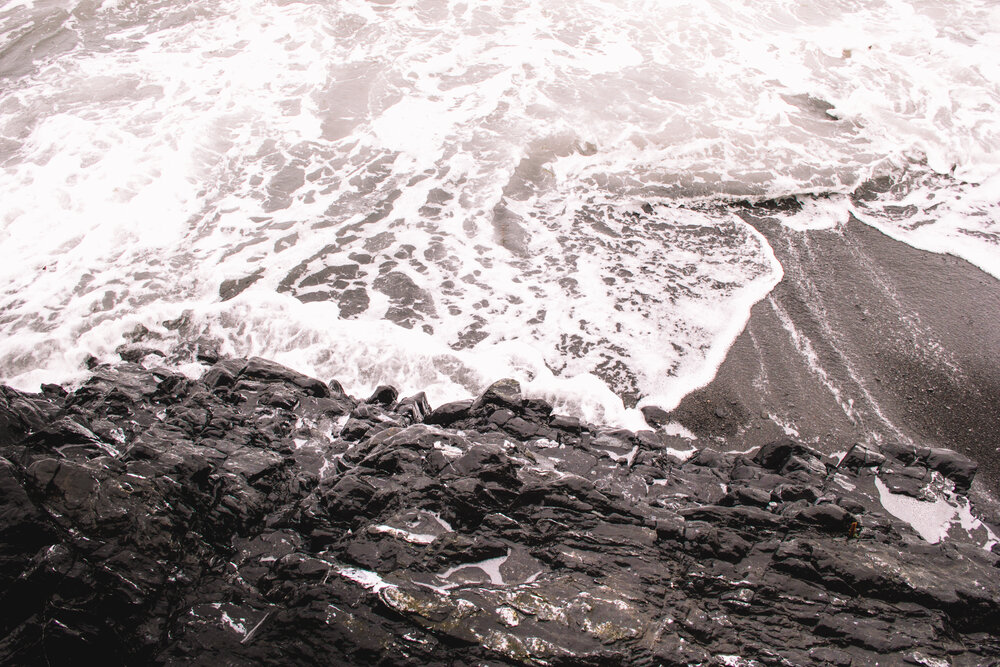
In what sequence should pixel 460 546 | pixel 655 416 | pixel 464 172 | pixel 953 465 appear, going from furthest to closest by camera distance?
pixel 464 172
pixel 655 416
pixel 953 465
pixel 460 546

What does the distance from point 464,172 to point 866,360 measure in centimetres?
721

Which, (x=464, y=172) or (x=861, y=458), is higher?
(x=464, y=172)

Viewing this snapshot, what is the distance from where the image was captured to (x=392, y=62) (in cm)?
1309

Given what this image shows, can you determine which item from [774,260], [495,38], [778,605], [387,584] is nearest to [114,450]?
[387,584]

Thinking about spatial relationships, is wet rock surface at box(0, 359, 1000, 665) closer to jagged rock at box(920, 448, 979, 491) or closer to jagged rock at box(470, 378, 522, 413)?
jagged rock at box(920, 448, 979, 491)

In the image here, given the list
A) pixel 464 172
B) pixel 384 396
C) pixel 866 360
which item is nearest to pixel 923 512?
pixel 866 360

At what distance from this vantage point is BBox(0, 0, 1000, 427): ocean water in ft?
24.4

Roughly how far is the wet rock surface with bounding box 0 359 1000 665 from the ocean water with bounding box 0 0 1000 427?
137cm

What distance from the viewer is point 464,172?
10.3 meters

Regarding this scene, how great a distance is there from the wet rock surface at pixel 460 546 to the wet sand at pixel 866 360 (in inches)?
18.4

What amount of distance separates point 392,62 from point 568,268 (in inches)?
322

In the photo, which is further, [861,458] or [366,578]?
[861,458]

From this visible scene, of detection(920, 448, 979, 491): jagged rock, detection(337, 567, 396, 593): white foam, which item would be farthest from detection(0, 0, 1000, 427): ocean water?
detection(337, 567, 396, 593): white foam

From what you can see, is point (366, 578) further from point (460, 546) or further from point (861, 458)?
point (861, 458)
